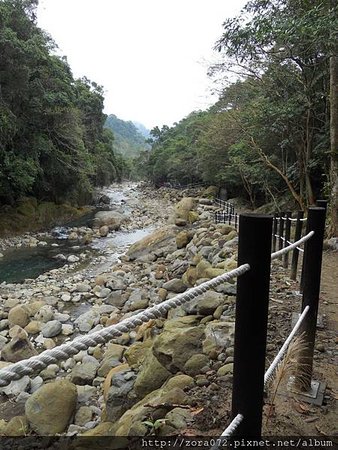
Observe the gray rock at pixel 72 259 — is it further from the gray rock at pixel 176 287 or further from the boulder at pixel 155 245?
the gray rock at pixel 176 287

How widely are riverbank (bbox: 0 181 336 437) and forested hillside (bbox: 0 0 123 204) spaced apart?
6191 millimetres

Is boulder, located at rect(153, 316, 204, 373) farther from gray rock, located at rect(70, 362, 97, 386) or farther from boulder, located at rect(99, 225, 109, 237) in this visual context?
boulder, located at rect(99, 225, 109, 237)

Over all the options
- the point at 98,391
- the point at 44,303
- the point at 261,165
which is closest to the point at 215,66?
the point at 261,165

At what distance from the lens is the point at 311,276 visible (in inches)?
69.7

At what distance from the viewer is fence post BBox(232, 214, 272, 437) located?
0.93 meters

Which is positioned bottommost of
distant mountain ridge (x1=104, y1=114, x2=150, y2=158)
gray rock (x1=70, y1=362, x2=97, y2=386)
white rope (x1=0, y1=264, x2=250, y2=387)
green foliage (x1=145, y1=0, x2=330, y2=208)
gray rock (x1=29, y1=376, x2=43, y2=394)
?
gray rock (x1=29, y1=376, x2=43, y2=394)

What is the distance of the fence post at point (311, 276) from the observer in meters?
1.73

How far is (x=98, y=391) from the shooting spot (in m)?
3.76

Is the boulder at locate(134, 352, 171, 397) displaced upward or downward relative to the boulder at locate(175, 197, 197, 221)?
downward

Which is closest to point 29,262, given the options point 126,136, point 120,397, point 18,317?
point 18,317

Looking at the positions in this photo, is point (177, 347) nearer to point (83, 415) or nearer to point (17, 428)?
point (83, 415)

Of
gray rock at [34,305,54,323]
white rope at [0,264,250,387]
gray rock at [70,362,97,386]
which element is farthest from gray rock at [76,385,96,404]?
white rope at [0,264,250,387]

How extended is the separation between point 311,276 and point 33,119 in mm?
→ 14417

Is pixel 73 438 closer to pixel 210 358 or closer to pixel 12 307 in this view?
pixel 210 358
